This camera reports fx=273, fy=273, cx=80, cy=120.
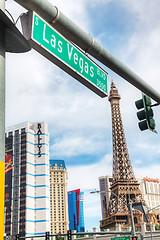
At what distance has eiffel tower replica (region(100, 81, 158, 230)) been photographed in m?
99.3

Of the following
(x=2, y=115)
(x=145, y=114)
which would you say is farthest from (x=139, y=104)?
(x=2, y=115)

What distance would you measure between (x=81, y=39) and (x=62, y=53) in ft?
1.85

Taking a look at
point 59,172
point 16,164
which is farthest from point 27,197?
point 59,172

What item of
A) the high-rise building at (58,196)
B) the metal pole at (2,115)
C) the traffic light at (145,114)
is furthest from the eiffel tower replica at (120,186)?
the metal pole at (2,115)

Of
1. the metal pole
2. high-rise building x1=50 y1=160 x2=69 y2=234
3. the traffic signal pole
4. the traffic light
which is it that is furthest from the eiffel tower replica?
the metal pole

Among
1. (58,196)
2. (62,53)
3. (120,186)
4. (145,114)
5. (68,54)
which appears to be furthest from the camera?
(58,196)

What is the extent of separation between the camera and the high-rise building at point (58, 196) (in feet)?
557

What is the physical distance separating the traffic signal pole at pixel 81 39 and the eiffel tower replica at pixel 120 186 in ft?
283

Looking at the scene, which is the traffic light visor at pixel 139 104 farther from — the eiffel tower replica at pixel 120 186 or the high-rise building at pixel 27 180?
the high-rise building at pixel 27 180

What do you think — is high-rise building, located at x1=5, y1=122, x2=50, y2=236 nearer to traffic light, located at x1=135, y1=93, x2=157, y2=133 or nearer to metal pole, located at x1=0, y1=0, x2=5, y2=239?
traffic light, located at x1=135, y1=93, x2=157, y2=133

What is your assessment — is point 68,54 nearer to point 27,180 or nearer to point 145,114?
point 145,114

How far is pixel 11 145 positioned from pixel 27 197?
24.3 metres

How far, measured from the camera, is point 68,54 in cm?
494

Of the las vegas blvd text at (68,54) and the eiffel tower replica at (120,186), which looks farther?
the eiffel tower replica at (120,186)
